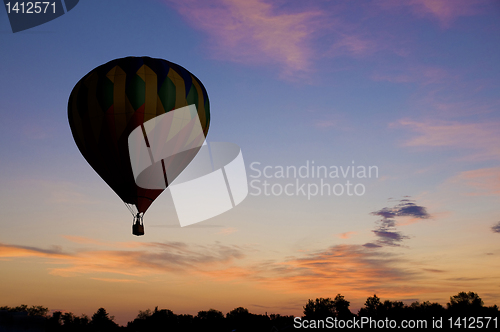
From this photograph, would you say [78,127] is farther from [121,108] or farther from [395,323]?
[395,323]

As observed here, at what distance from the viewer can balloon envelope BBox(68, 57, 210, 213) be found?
105 feet

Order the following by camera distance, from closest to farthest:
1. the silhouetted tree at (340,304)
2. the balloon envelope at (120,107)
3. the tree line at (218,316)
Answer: the balloon envelope at (120,107) → the tree line at (218,316) → the silhouetted tree at (340,304)

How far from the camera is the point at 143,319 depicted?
155 metres

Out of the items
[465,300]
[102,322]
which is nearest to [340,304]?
[465,300]

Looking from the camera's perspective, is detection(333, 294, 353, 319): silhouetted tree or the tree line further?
detection(333, 294, 353, 319): silhouetted tree

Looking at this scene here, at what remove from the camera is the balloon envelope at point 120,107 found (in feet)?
105

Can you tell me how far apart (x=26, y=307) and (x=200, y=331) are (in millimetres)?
47883

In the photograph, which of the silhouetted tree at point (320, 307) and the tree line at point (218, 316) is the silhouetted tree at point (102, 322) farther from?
the silhouetted tree at point (320, 307)

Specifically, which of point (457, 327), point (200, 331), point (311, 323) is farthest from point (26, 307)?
point (457, 327)

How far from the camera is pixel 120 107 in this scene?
1257 inches

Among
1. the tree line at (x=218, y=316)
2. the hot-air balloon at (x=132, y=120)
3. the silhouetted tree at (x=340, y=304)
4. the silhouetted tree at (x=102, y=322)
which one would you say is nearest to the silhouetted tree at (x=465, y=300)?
the tree line at (x=218, y=316)

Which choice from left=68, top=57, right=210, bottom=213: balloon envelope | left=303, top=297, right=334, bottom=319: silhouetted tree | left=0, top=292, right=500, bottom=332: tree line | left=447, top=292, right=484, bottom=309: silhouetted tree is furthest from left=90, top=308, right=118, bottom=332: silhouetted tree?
left=68, top=57, right=210, bottom=213: balloon envelope

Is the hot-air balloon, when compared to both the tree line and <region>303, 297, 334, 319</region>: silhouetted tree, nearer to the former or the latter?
the tree line

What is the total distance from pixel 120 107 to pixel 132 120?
1114mm
